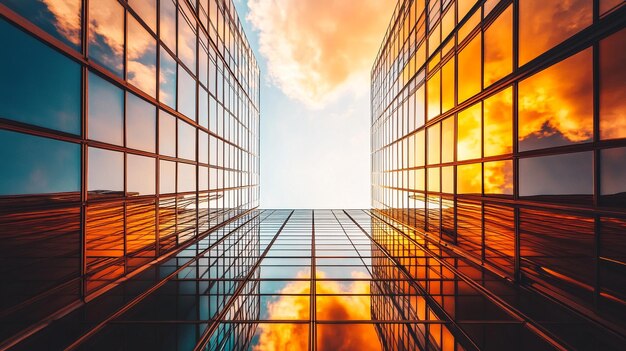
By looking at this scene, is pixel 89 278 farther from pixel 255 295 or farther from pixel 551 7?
pixel 551 7

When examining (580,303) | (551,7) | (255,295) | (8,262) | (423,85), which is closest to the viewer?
(8,262)

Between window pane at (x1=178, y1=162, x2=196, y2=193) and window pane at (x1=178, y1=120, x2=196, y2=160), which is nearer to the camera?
window pane at (x1=178, y1=120, x2=196, y2=160)

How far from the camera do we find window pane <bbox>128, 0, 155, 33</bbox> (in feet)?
32.3

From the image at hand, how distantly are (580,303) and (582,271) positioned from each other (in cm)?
83

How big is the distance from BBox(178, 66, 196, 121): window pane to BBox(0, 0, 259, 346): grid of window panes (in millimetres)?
54

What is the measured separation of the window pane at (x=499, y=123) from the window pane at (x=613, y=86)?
9.81 ft

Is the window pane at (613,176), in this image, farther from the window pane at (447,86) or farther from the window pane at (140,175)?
the window pane at (140,175)

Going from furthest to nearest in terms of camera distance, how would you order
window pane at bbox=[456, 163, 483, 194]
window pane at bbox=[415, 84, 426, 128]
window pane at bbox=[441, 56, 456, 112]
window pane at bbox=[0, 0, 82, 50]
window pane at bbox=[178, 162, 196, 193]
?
window pane at bbox=[415, 84, 426, 128], window pane at bbox=[178, 162, 196, 193], window pane at bbox=[441, 56, 456, 112], window pane at bbox=[456, 163, 483, 194], window pane at bbox=[0, 0, 82, 50]

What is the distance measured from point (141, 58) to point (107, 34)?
5.77ft

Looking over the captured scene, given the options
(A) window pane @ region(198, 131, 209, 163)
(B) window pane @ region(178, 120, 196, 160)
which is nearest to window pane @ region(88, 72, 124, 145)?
(B) window pane @ region(178, 120, 196, 160)

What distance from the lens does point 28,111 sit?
582 centimetres

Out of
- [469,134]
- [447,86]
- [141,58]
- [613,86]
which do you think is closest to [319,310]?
[613,86]

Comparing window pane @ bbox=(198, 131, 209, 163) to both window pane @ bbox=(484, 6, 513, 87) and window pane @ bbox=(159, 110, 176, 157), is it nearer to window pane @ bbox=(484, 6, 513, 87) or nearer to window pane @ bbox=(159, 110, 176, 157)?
window pane @ bbox=(159, 110, 176, 157)

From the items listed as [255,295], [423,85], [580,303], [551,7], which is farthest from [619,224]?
[423,85]
